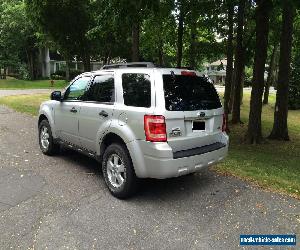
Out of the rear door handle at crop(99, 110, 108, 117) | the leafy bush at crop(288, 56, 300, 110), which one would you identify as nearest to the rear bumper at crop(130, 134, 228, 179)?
the rear door handle at crop(99, 110, 108, 117)

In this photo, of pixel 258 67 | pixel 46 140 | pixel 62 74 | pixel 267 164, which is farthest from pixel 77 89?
pixel 62 74

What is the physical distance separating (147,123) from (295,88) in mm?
25788

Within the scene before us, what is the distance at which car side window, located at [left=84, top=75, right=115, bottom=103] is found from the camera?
584 centimetres

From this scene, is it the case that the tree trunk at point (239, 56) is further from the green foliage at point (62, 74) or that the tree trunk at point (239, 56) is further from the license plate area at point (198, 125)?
the green foliage at point (62, 74)

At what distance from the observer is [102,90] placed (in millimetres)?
6082

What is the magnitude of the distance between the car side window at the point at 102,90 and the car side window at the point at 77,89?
0.69 feet

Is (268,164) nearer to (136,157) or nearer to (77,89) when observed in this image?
(136,157)

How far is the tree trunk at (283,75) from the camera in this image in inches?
437

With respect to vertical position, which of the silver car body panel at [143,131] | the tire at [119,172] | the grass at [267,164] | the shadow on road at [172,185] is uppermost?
the silver car body panel at [143,131]

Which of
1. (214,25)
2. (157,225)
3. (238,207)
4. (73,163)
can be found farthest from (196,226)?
(214,25)

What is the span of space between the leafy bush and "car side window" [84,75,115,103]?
81.4 ft

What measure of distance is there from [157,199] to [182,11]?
1021 cm

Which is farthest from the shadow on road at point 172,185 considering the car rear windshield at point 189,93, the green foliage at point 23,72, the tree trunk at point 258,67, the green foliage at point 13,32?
the green foliage at point 23,72

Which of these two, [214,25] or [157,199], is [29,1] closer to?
[214,25]
